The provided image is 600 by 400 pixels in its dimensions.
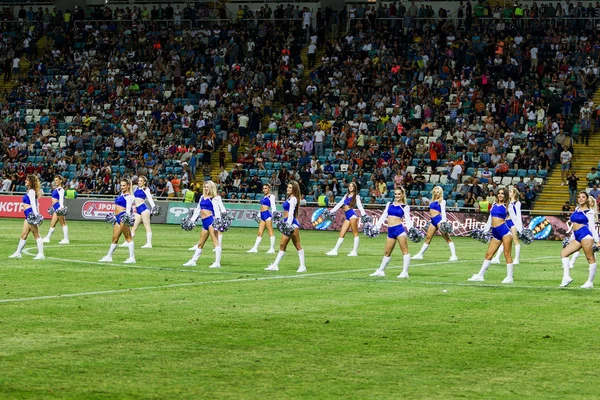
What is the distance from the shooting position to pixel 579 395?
397 inches

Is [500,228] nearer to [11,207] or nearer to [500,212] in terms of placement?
[500,212]

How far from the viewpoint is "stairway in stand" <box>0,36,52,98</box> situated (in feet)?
196

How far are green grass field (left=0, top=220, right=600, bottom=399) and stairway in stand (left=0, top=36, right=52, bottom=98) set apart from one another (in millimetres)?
38223

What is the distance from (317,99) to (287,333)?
126 ft

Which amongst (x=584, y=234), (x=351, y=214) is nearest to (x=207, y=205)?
(x=351, y=214)

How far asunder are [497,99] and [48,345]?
121 feet

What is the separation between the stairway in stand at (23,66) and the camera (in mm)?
59653

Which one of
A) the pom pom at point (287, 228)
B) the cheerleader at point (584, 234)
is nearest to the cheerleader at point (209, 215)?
the pom pom at point (287, 228)

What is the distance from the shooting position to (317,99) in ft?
168

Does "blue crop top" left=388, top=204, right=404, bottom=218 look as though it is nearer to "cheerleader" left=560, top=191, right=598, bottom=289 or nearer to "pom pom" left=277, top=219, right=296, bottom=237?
"pom pom" left=277, top=219, right=296, bottom=237

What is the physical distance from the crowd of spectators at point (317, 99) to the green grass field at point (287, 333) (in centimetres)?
2119

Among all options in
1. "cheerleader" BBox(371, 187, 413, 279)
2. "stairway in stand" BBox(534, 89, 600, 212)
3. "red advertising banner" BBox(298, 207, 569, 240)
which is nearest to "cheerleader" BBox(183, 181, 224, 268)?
"cheerleader" BBox(371, 187, 413, 279)

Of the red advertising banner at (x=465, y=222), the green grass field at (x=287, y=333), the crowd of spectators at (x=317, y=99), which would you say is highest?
the crowd of spectators at (x=317, y=99)

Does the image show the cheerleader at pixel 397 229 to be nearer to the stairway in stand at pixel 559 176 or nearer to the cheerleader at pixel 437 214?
the cheerleader at pixel 437 214
